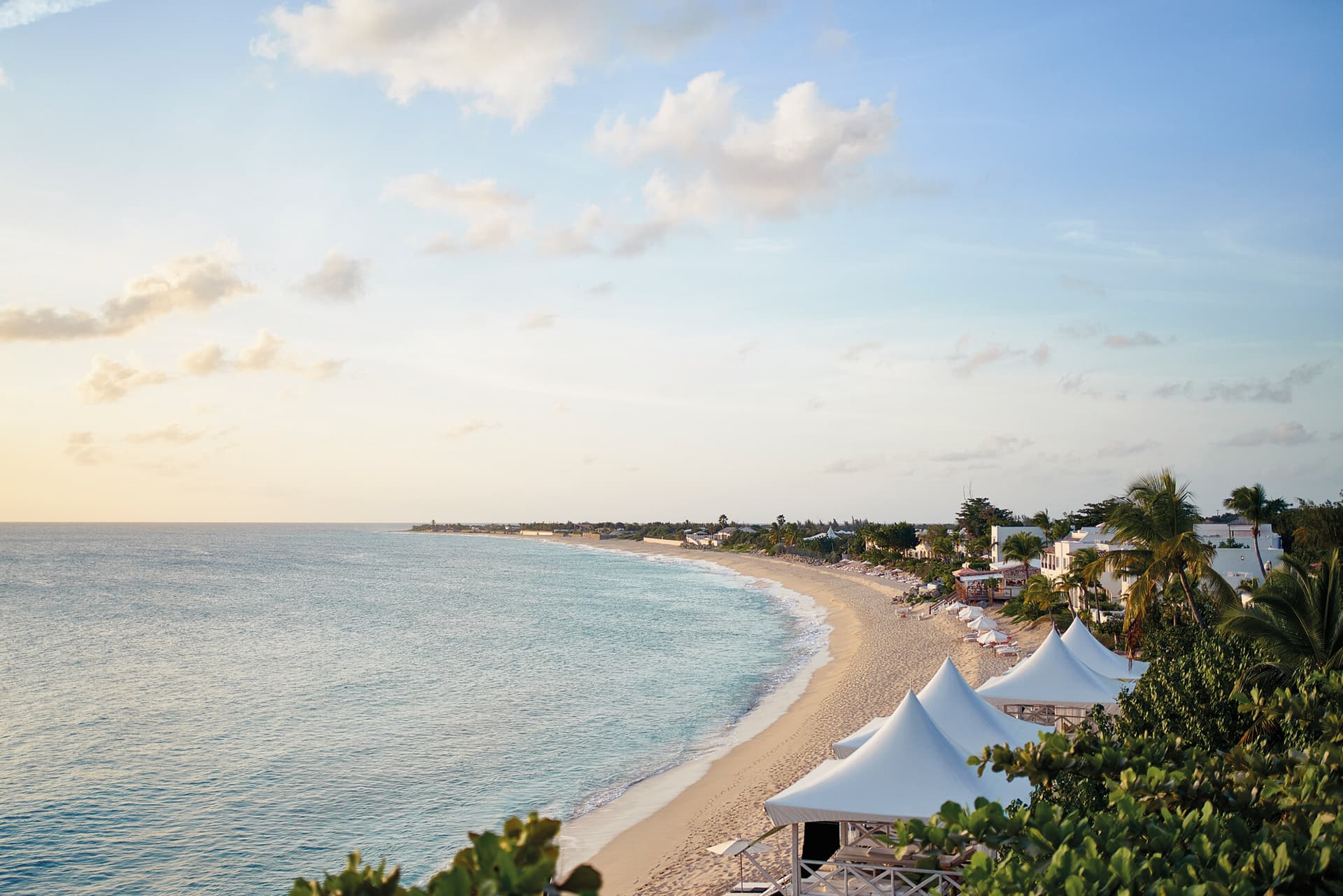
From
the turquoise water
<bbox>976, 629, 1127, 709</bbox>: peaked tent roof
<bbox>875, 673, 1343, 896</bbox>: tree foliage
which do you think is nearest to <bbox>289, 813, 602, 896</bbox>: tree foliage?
<bbox>875, 673, 1343, 896</bbox>: tree foliage

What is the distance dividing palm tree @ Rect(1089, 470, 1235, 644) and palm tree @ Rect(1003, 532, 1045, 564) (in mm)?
29113

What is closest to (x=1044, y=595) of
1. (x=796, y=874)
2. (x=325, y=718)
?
(x=325, y=718)

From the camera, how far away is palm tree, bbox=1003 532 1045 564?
4994 centimetres

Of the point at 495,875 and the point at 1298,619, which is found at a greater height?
the point at 495,875

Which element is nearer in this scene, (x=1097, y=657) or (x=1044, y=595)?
(x=1097, y=657)

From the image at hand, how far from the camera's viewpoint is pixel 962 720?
1241 centimetres

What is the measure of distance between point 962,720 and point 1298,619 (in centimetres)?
551

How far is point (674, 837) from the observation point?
1581cm

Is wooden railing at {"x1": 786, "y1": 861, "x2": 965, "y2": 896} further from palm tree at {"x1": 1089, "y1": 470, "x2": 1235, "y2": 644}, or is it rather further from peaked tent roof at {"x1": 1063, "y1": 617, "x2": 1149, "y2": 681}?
palm tree at {"x1": 1089, "y1": 470, "x2": 1235, "y2": 644}

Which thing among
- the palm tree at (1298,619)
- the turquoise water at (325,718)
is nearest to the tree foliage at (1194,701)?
the palm tree at (1298,619)

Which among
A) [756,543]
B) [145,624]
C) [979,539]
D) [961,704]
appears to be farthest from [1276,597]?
[756,543]

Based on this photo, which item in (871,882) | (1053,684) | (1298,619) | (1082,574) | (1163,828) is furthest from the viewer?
(1082,574)

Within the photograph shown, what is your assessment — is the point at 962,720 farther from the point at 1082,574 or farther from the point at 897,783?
the point at 1082,574

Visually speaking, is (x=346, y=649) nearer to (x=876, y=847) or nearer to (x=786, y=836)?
(x=786, y=836)
